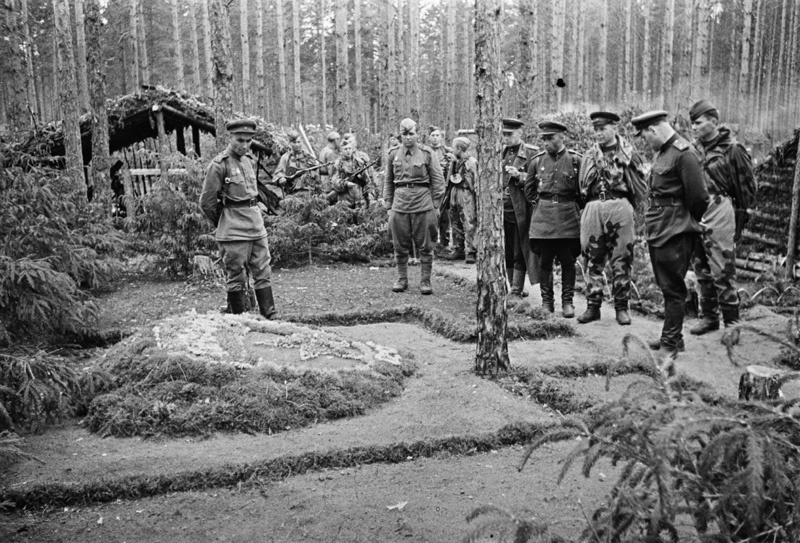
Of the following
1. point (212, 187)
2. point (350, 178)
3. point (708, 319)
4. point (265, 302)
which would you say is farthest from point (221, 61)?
point (708, 319)

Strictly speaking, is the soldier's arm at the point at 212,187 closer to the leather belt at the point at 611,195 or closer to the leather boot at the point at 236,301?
the leather boot at the point at 236,301

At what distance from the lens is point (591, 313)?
7781 millimetres

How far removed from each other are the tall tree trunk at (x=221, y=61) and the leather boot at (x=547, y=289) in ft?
20.8

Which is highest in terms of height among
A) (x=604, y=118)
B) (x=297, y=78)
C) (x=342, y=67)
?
(x=297, y=78)

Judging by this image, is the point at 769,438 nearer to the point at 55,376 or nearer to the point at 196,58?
the point at 55,376

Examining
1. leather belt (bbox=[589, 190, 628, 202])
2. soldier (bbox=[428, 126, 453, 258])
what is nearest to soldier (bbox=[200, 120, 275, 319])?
leather belt (bbox=[589, 190, 628, 202])

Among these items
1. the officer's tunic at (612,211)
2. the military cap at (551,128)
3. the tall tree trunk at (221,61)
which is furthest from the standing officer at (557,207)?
the tall tree trunk at (221,61)

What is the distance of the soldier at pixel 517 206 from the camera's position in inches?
351

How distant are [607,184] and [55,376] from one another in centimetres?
568

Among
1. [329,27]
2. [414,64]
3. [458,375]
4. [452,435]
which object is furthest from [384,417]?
[329,27]

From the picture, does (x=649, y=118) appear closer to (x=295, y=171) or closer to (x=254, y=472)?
(x=254, y=472)

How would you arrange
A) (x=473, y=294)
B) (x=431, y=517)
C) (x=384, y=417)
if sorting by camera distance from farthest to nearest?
(x=473, y=294) < (x=384, y=417) < (x=431, y=517)

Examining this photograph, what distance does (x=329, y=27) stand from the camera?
52688 mm

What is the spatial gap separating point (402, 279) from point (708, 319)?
4.28m
